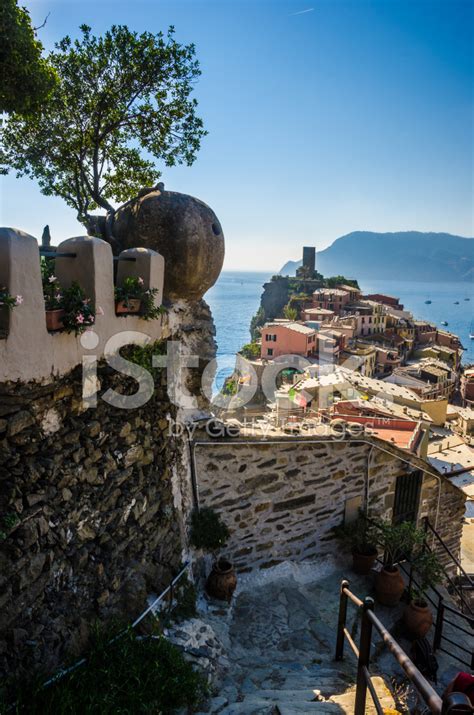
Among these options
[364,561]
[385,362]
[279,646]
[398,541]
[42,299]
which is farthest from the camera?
[385,362]

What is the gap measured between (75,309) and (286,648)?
5146 mm

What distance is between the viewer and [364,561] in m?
8.06

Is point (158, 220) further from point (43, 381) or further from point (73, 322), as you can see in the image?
point (43, 381)

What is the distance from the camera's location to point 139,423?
5414 mm

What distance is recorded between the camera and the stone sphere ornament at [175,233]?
19.5ft

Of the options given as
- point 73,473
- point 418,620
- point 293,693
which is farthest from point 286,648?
point 73,473

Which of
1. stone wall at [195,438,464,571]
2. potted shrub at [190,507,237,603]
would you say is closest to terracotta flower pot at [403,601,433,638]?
stone wall at [195,438,464,571]

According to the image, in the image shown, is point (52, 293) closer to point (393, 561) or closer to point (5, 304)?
point (5, 304)

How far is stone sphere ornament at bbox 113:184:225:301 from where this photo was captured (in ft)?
19.5

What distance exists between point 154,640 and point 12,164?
7678 mm

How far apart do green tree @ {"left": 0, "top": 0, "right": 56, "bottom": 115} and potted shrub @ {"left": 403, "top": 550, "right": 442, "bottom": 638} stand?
943 cm

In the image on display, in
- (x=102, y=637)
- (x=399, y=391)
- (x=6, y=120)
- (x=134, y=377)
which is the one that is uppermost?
(x=6, y=120)

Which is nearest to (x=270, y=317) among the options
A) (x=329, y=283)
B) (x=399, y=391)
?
(x=329, y=283)

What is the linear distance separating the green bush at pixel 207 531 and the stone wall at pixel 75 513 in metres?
0.66
